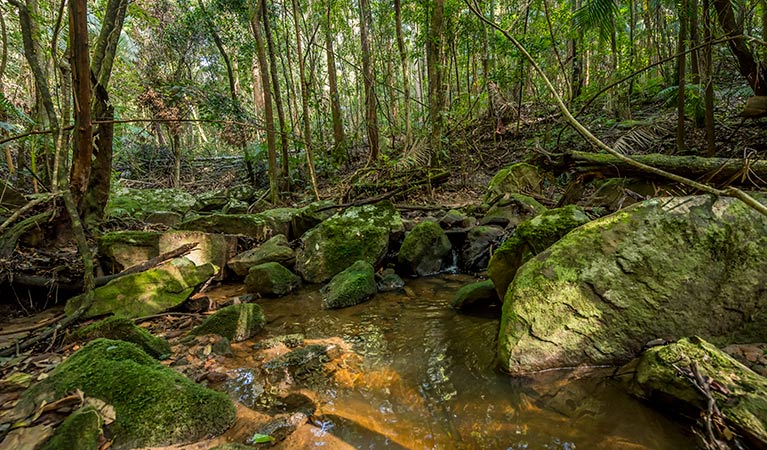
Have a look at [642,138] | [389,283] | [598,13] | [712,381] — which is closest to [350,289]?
[389,283]

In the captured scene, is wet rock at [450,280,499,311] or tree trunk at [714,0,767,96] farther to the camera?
tree trunk at [714,0,767,96]

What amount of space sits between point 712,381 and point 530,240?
1914 millimetres

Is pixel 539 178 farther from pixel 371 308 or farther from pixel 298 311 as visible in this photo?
pixel 298 311

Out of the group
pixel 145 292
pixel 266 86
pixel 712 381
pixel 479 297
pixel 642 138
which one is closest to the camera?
pixel 712 381

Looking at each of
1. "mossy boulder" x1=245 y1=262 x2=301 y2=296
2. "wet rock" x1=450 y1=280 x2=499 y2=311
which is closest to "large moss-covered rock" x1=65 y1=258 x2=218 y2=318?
"mossy boulder" x1=245 y1=262 x2=301 y2=296

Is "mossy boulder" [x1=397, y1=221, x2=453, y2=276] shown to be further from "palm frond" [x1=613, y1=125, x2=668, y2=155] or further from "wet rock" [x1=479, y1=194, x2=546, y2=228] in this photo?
"palm frond" [x1=613, y1=125, x2=668, y2=155]

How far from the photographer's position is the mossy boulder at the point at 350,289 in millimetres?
4875

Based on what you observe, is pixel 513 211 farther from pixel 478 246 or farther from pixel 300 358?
pixel 300 358

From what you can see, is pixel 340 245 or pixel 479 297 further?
pixel 340 245

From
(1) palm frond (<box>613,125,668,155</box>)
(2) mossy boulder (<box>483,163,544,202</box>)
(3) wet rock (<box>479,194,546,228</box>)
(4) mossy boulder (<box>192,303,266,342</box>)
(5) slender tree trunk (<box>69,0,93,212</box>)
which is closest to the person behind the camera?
(5) slender tree trunk (<box>69,0,93,212</box>)

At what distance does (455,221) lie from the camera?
7.02 metres

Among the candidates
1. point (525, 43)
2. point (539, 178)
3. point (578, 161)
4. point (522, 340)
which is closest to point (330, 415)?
point (522, 340)

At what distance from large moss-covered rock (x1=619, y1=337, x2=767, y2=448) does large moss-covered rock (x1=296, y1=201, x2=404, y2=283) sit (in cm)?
413

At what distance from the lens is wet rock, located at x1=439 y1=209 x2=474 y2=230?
22.9ft
